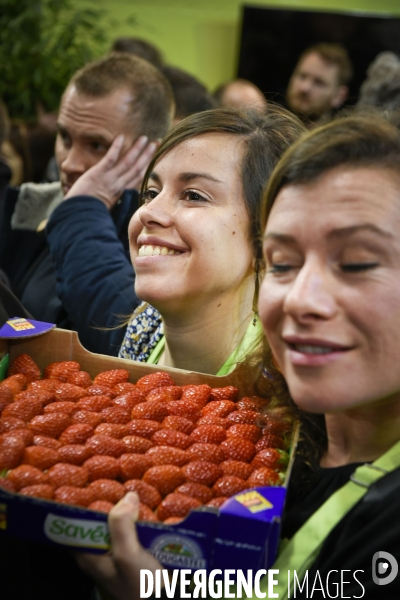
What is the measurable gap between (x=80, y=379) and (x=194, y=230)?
396 mm

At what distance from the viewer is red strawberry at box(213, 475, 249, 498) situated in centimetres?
107

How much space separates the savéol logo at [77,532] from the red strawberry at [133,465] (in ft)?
0.44

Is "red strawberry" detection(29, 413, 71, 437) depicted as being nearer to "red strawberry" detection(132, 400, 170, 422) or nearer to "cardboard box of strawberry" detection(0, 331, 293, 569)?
"cardboard box of strawberry" detection(0, 331, 293, 569)

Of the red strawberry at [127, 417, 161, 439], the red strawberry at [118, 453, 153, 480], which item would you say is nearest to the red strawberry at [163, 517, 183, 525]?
the red strawberry at [118, 453, 153, 480]

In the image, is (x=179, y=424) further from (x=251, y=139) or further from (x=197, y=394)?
(x=251, y=139)

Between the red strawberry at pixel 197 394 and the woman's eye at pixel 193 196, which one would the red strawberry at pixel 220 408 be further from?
the woman's eye at pixel 193 196

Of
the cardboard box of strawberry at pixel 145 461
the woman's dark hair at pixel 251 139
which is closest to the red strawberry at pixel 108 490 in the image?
the cardboard box of strawberry at pixel 145 461

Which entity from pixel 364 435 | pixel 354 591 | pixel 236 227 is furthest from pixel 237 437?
pixel 236 227

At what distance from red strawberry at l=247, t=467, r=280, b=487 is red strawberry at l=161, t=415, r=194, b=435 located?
169 mm

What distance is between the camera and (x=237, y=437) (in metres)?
1.22

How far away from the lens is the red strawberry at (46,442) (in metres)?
1.15

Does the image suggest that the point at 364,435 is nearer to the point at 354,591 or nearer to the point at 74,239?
the point at 354,591

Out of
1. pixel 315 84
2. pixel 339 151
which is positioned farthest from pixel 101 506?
pixel 315 84

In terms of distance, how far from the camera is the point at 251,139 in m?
1.59
